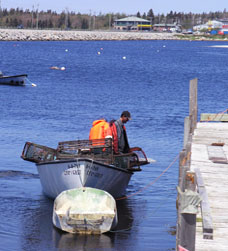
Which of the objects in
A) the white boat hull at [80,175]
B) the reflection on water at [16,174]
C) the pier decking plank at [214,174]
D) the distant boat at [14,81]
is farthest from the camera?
the distant boat at [14,81]

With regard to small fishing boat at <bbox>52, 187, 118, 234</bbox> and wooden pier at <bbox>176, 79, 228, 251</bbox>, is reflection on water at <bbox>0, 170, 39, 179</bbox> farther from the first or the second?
small fishing boat at <bbox>52, 187, 118, 234</bbox>

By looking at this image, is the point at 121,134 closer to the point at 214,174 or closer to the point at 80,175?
the point at 80,175

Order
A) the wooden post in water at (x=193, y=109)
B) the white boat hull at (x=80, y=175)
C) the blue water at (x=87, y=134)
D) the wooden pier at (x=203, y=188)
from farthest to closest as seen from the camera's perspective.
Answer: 1. the wooden post in water at (x=193, y=109)
2. the white boat hull at (x=80, y=175)
3. the blue water at (x=87, y=134)
4. the wooden pier at (x=203, y=188)

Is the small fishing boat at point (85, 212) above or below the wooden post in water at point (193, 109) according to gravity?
below

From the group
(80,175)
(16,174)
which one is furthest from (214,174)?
(16,174)

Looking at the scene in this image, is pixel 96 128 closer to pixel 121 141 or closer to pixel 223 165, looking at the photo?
pixel 121 141

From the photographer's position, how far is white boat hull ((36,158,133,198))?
15.9 metres

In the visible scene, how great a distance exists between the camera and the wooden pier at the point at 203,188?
8.58 metres

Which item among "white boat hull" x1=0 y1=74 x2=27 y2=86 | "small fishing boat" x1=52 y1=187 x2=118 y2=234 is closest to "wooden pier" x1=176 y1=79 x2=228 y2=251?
"small fishing boat" x1=52 y1=187 x2=118 y2=234

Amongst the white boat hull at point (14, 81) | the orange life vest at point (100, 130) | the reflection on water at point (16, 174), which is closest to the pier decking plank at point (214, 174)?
the orange life vest at point (100, 130)

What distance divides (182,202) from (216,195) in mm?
4154

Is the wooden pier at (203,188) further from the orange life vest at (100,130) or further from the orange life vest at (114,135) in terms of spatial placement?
the orange life vest at (100,130)

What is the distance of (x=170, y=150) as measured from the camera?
86.0ft

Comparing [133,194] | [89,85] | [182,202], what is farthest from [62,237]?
[89,85]
